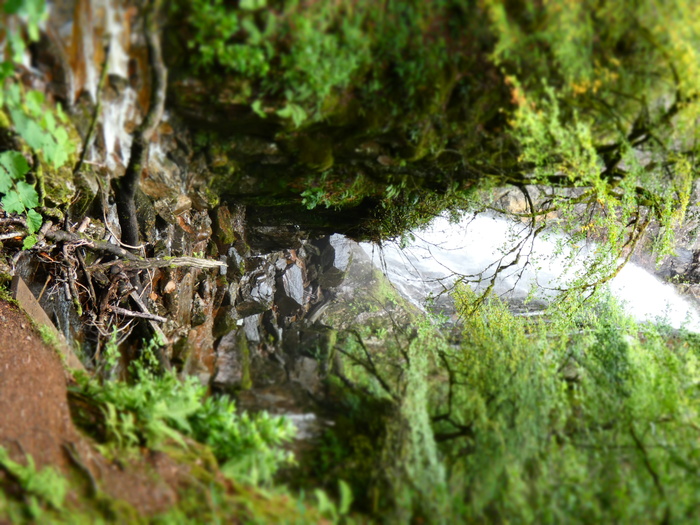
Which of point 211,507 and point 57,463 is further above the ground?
point 57,463

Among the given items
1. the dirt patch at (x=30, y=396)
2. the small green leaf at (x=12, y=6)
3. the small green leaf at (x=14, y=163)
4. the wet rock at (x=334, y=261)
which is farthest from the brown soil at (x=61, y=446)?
the wet rock at (x=334, y=261)

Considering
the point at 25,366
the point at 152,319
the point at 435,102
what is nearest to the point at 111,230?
the point at 152,319

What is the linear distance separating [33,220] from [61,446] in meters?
2.16

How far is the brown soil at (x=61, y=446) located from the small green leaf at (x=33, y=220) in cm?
116

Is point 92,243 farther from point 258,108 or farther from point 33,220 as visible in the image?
point 258,108

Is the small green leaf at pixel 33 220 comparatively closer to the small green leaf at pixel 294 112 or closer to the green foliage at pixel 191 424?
the green foliage at pixel 191 424

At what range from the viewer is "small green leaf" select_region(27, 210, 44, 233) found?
3.95 m

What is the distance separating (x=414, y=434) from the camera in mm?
3604

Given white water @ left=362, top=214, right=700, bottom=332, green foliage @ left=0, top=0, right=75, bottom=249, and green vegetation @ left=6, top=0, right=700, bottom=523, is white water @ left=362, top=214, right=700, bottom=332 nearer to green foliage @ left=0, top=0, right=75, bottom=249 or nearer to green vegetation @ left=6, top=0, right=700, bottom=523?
green vegetation @ left=6, top=0, right=700, bottom=523

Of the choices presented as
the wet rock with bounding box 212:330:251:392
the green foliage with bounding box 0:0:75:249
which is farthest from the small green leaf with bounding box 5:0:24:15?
the wet rock with bounding box 212:330:251:392

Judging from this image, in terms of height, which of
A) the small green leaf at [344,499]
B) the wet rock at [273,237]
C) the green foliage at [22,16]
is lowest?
the small green leaf at [344,499]

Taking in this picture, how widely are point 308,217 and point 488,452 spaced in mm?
4046

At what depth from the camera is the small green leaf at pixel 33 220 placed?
3947 mm

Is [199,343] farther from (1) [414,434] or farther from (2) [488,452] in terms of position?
(2) [488,452]
